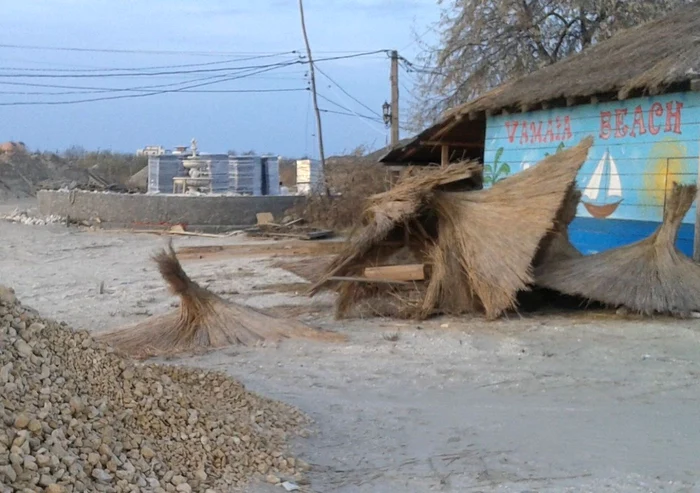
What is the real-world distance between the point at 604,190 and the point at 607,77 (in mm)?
1533

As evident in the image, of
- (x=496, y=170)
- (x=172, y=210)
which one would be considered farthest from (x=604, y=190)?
(x=172, y=210)

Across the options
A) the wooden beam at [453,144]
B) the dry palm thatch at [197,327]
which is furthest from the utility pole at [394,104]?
the dry palm thatch at [197,327]

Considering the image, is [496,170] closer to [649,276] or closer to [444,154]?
[444,154]

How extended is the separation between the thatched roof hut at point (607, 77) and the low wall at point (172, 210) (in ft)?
25.7

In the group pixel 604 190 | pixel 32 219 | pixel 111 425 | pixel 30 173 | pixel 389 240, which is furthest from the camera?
pixel 30 173

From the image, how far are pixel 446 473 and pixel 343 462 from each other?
1.95 feet

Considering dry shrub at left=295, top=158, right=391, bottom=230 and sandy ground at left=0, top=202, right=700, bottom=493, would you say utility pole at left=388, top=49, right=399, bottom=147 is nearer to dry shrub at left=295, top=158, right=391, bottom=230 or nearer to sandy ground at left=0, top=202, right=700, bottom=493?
→ dry shrub at left=295, top=158, right=391, bottom=230

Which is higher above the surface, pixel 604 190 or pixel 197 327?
pixel 604 190

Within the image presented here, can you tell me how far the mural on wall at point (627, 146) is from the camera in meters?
9.80

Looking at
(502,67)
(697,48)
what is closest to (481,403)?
(697,48)

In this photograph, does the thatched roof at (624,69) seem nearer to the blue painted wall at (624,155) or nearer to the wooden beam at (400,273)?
the blue painted wall at (624,155)

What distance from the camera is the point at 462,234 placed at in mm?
8812

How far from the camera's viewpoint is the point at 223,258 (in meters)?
15.8

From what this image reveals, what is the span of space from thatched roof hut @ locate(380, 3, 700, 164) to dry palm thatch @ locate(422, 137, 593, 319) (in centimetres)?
152
